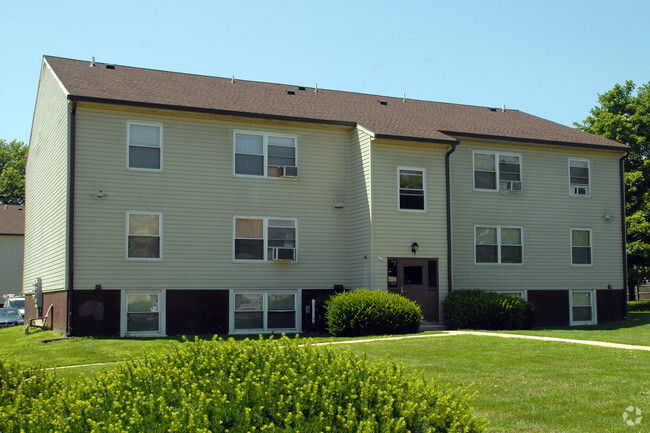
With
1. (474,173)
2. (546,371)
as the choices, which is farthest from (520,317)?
(546,371)

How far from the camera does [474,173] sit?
22750 mm

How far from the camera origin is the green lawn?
784 centimetres

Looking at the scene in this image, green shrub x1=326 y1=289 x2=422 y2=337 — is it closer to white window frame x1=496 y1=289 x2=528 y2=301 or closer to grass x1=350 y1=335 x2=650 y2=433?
grass x1=350 y1=335 x2=650 y2=433

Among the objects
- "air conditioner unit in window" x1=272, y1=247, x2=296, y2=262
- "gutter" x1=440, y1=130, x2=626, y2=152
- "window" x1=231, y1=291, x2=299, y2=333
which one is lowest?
"window" x1=231, y1=291, x2=299, y2=333

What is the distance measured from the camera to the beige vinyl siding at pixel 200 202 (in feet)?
61.4

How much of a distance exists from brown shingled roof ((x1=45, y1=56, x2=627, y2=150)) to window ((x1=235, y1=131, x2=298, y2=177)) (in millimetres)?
722

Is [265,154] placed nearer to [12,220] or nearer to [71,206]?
[71,206]

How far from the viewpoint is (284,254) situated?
67.6 ft

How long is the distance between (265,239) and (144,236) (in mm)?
3513

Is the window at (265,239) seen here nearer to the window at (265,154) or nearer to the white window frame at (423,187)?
the window at (265,154)

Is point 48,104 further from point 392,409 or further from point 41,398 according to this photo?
point 392,409

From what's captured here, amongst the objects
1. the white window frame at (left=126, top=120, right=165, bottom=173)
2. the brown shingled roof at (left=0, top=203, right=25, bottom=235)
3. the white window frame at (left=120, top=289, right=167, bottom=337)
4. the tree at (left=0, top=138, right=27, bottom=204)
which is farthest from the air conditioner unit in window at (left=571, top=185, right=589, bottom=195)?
the tree at (left=0, top=138, right=27, bottom=204)

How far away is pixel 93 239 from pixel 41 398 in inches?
505

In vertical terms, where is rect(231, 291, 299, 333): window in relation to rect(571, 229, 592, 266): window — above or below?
below
